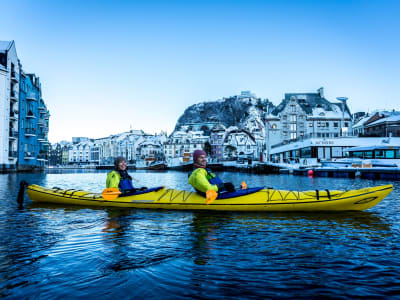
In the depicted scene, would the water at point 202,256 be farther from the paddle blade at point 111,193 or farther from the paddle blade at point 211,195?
the paddle blade at point 111,193

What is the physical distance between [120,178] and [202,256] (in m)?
6.74

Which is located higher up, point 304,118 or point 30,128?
point 304,118

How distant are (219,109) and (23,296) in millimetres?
188798

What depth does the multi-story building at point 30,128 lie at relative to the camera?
178ft

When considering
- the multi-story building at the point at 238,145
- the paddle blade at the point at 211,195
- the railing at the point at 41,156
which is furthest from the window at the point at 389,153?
A: the multi-story building at the point at 238,145

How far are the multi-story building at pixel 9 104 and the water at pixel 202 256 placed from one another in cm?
4459

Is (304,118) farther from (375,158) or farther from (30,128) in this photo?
(30,128)

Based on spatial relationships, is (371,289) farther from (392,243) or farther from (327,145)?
(327,145)

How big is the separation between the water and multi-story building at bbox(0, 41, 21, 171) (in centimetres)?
4459

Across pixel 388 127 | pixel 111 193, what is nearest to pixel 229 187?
pixel 111 193

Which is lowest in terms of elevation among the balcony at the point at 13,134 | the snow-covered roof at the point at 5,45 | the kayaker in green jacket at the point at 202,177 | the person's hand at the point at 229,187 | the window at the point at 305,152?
the person's hand at the point at 229,187

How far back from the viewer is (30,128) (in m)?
56.5

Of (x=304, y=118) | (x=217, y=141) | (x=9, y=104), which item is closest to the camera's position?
(x=9, y=104)

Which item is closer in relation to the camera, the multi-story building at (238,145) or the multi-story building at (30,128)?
the multi-story building at (30,128)
